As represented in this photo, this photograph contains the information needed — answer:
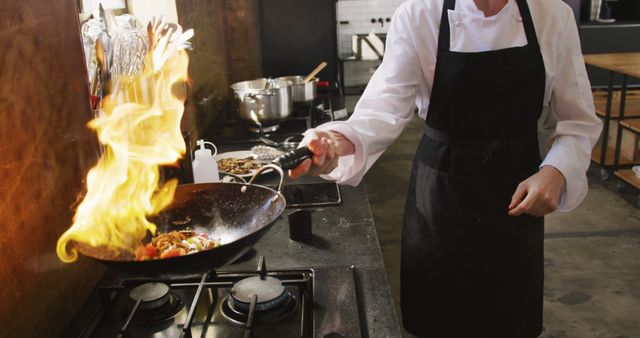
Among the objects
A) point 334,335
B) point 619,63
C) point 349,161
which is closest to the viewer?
point 334,335

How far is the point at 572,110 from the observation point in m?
1.73

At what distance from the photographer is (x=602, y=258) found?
3.71 m

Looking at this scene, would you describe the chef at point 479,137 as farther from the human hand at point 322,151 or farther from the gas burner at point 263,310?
the gas burner at point 263,310

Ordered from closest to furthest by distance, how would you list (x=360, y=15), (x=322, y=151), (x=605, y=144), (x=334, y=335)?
(x=334, y=335) → (x=322, y=151) → (x=605, y=144) → (x=360, y=15)

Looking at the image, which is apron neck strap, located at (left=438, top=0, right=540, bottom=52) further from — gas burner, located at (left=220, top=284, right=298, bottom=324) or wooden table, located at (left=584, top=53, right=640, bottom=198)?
wooden table, located at (left=584, top=53, right=640, bottom=198)

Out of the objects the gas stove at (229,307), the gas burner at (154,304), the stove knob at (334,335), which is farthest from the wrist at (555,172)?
the gas burner at (154,304)

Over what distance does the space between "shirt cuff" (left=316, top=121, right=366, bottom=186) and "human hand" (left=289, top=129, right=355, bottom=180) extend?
0.05ft

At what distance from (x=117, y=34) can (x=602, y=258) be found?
3361 millimetres

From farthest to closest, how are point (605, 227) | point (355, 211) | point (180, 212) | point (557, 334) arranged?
point (605, 227) → point (557, 334) → point (355, 211) → point (180, 212)

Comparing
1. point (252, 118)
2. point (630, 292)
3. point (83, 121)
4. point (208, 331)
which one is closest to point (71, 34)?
point (83, 121)

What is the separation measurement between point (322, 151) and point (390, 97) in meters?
0.45

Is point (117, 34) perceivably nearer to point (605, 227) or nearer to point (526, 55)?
point (526, 55)

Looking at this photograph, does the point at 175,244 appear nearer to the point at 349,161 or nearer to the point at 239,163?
the point at 349,161

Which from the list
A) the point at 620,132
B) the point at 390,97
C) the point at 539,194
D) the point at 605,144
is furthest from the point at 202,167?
the point at 605,144
